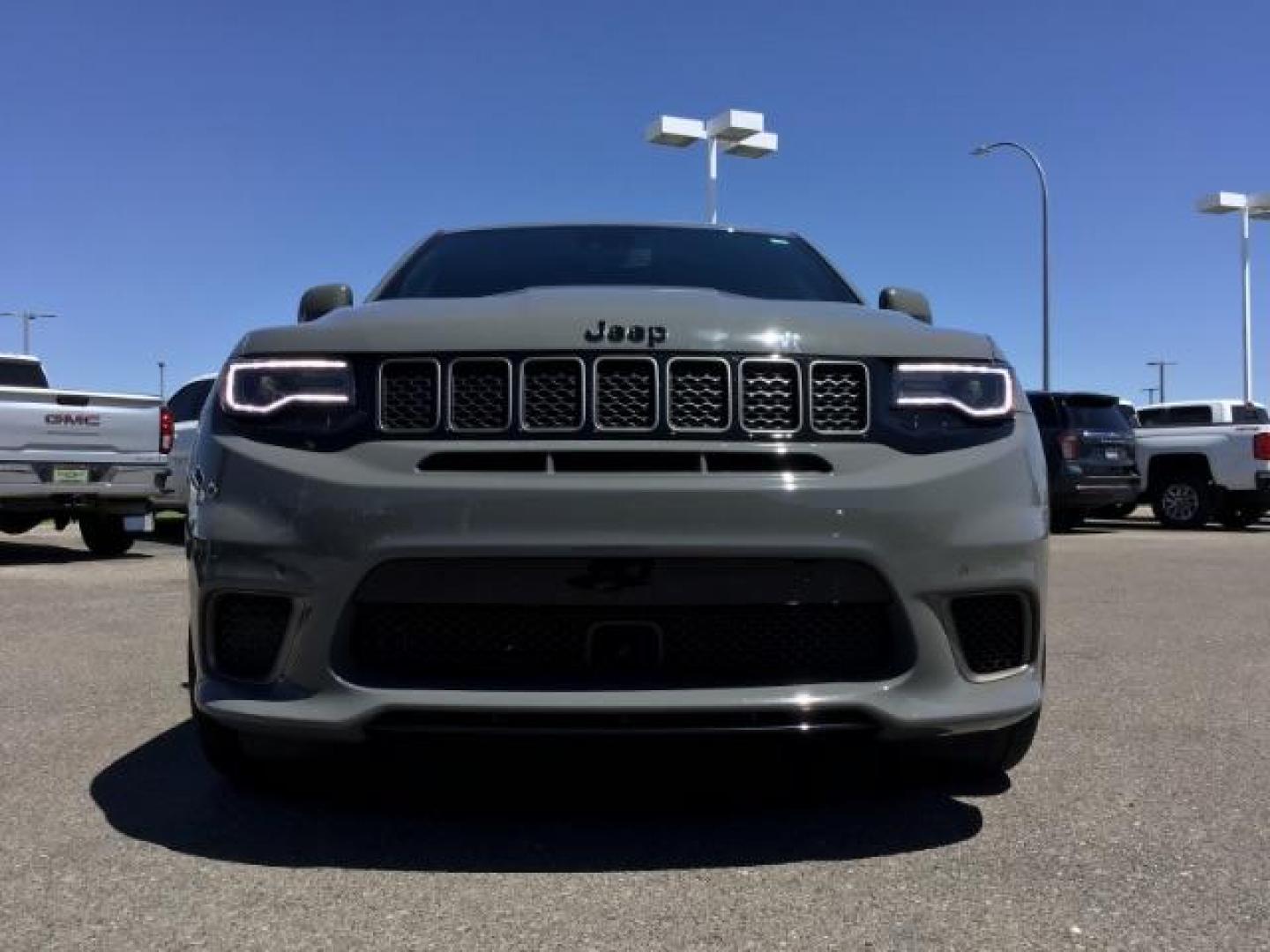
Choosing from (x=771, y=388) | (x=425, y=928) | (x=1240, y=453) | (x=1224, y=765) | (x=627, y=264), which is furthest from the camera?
(x=1240, y=453)

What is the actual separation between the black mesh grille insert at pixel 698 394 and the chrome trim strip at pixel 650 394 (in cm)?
3

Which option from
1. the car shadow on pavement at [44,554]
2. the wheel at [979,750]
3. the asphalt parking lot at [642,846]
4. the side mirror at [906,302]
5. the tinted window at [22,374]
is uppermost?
the tinted window at [22,374]

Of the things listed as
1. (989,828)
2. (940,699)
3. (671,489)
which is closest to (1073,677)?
(989,828)

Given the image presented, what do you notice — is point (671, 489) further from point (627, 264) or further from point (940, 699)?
point (627, 264)

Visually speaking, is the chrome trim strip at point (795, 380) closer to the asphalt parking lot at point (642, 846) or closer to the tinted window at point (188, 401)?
the asphalt parking lot at point (642, 846)

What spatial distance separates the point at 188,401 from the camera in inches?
543

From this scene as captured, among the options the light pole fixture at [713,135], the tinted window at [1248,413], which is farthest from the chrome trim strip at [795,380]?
the light pole fixture at [713,135]

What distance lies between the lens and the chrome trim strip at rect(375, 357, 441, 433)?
109 inches

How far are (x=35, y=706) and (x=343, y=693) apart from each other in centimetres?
248

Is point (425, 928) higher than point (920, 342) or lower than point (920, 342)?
lower

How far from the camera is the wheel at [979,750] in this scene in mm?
2814

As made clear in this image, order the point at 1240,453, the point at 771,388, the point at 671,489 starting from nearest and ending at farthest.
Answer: the point at 671,489
the point at 771,388
the point at 1240,453

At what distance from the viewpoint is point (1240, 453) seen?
54.2 feet

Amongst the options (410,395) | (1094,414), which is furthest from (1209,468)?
(410,395)
